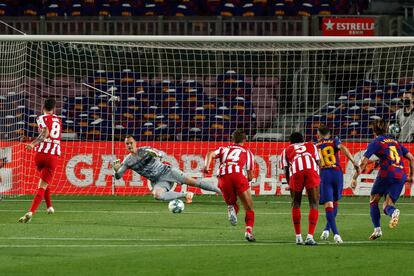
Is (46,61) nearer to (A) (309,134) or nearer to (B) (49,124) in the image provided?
(A) (309,134)

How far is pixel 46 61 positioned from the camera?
3073cm

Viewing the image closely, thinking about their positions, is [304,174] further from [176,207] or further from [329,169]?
[176,207]

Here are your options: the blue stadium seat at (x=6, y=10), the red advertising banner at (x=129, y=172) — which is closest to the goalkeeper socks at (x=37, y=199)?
the red advertising banner at (x=129, y=172)

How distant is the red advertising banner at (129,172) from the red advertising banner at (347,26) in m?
6.30

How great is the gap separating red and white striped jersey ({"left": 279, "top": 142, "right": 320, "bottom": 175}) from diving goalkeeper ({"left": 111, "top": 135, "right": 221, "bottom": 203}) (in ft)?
18.7

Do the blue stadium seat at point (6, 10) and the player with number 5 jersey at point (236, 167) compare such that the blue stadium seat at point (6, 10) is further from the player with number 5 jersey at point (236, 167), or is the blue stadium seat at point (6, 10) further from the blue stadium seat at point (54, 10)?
the player with number 5 jersey at point (236, 167)

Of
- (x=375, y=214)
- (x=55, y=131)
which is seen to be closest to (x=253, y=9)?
(x=55, y=131)

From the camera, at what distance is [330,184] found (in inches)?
668

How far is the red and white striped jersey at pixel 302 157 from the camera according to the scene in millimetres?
15961

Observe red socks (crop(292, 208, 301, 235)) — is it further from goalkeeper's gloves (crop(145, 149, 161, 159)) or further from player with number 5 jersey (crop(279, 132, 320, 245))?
goalkeeper's gloves (crop(145, 149, 161, 159))

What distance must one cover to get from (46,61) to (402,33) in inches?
408

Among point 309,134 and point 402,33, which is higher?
point 402,33

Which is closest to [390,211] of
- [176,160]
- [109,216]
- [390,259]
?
[390,259]

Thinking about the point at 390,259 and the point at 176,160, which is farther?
the point at 176,160
